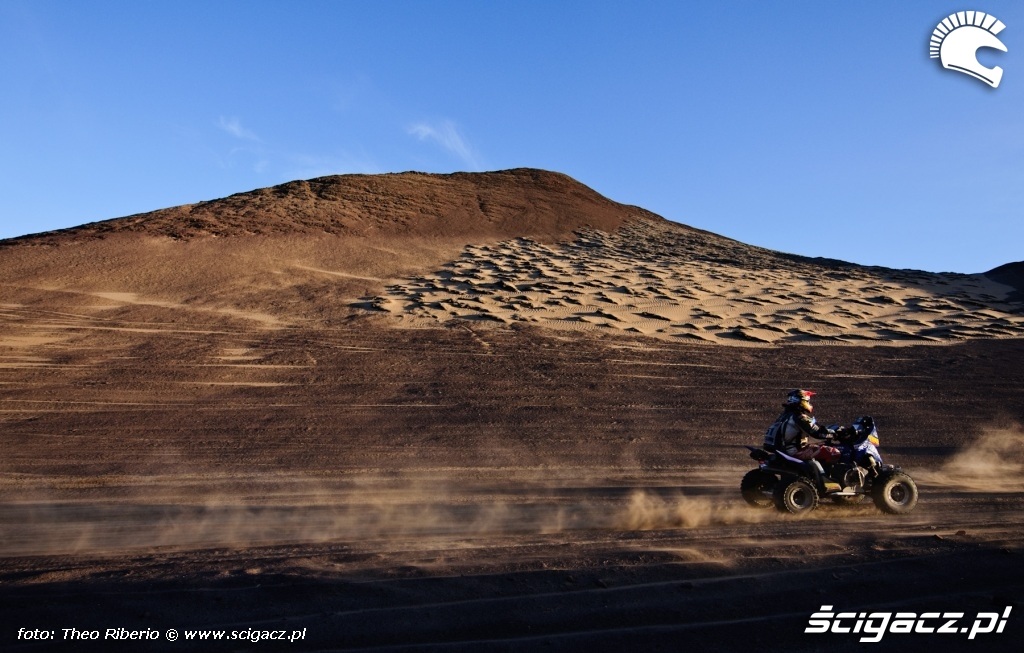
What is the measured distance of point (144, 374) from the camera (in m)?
18.8

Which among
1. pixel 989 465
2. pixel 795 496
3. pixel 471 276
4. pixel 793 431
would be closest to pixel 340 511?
pixel 795 496

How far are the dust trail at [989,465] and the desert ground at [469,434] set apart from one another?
105mm

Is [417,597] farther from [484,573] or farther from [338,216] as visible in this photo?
[338,216]

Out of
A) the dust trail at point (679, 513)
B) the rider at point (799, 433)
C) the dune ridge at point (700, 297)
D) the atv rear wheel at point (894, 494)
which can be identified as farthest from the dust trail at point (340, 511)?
the dune ridge at point (700, 297)

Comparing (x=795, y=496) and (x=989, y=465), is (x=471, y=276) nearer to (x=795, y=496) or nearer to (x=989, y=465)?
(x=989, y=465)

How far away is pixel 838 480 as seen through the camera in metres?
10.3

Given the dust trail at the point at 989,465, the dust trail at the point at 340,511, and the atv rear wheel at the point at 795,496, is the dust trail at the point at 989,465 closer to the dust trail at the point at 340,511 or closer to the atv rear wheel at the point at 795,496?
the atv rear wheel at the point at 795,496

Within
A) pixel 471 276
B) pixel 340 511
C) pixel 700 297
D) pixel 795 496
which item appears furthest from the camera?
pixel 471 276

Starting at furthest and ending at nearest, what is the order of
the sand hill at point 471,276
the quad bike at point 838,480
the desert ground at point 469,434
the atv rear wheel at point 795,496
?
the sand hill at point 471,276 < the quad bike at point 838,480 < the atv rear wheel at point 795,496 < the desert ground at point 469,434

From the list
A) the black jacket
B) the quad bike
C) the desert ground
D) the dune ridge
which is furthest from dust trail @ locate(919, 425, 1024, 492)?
the dune ridge

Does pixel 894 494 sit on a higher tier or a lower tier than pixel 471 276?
lower

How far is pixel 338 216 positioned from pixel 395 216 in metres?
2.90

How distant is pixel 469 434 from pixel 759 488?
6.93 m

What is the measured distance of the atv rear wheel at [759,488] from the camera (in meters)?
10.3
